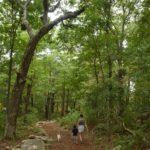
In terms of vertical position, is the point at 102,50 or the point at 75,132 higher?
the point at 102,50

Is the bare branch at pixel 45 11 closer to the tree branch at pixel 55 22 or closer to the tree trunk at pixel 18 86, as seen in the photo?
the tree branch at pixel 55 22

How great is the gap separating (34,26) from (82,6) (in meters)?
3.07

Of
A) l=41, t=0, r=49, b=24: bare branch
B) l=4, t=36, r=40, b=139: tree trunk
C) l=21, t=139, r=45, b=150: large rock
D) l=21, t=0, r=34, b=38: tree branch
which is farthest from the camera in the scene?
l=41, t=0, r=49, b=24: bare branch

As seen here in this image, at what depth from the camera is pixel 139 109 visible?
13141mm

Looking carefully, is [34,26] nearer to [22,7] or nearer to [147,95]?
[22,7]

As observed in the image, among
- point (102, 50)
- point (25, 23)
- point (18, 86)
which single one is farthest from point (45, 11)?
point (102, 50)

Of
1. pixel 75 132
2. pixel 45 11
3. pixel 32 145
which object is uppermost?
pixel 45 11

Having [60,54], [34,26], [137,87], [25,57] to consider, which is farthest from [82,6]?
[60,54]

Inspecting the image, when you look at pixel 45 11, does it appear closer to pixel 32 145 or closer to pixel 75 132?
pixel 75 132

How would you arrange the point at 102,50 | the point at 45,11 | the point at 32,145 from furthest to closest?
the point at 102,50 < the point at 45,11 < the point at 32,145

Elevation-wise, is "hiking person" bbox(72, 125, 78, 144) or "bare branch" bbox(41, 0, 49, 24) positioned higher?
"bare branch" bbox(41, 0, 49, 24)

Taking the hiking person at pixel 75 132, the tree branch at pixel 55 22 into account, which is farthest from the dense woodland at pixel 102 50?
the hiking person at pixel 75 132

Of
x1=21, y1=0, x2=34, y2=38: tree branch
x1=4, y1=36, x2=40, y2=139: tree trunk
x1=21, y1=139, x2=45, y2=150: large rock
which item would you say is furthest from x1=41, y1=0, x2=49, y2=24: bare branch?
x1=21, y1=139, x2=45, y2=150: large rock

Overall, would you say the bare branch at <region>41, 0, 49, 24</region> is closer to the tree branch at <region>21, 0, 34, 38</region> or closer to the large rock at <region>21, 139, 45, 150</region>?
the tree branch at <region>21, 0, 34, 38</region>
